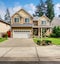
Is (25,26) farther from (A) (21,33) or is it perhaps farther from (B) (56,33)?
(B) (56,33)

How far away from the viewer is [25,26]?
49.3m

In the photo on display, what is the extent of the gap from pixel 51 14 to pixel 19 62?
68.0 m

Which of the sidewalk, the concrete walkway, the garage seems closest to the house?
the garage

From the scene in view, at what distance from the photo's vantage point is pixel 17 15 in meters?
50.5

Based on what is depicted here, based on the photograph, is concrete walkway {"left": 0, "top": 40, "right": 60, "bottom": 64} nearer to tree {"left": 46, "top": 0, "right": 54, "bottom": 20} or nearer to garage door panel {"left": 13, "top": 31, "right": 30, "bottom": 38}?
garage door panel {"left": 13, "top": 31, "right": 30, "bottom": 38}

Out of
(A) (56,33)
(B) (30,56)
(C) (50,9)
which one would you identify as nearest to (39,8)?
(C) (50,9)

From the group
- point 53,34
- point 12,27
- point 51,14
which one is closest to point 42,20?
point 53,34

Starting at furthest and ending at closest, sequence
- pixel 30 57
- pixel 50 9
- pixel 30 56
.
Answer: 1. pixel 50 9
2. pixel 30 56
3. pixel 30 57

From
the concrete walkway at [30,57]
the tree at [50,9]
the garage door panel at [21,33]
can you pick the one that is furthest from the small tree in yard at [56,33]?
the concrete walkway at [30,57]

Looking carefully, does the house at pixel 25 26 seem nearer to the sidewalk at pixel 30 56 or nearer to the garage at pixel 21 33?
the garage at pixel 21 33

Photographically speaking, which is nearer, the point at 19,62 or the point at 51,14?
the point at 19,62

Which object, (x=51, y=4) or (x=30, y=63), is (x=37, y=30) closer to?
(x=51, y=4)

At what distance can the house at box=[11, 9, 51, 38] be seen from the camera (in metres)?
49.7

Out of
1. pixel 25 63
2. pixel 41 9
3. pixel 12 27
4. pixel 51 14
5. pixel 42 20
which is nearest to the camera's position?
pixel 25 63
